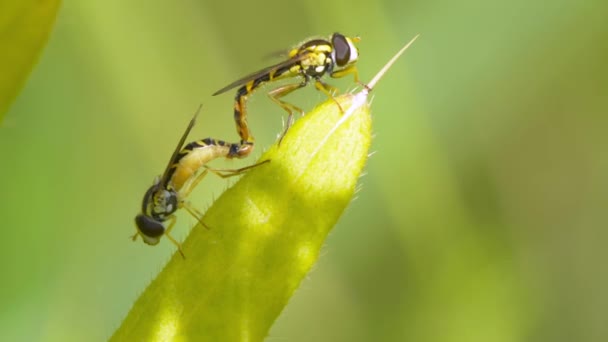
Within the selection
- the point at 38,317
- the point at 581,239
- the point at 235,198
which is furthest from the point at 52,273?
the point at 581,239

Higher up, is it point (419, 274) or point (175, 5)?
point (175, 5)

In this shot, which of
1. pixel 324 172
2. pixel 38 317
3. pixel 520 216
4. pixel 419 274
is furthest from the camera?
pixel 520 216

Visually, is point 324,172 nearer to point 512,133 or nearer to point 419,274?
point 419,274

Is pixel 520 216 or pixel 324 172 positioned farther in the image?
pixel 520 216

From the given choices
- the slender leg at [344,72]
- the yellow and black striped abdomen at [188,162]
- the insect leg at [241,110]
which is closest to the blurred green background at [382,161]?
the insect leg at [241,110]

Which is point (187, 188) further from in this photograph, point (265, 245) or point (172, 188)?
point (265, 245)

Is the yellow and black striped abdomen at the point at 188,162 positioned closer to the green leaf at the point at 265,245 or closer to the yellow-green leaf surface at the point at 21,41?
the green leaf at the point at 265,245

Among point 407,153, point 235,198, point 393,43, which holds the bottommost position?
point 407,153

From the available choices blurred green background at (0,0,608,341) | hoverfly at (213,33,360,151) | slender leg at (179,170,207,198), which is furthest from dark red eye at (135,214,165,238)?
blurred green background at (0,0,608,341)

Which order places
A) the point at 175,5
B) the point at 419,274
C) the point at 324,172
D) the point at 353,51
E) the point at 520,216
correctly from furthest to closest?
the point at 520,216, the point at 175,5, the point at 419,274, the point at 353,51, the point at 324,172
